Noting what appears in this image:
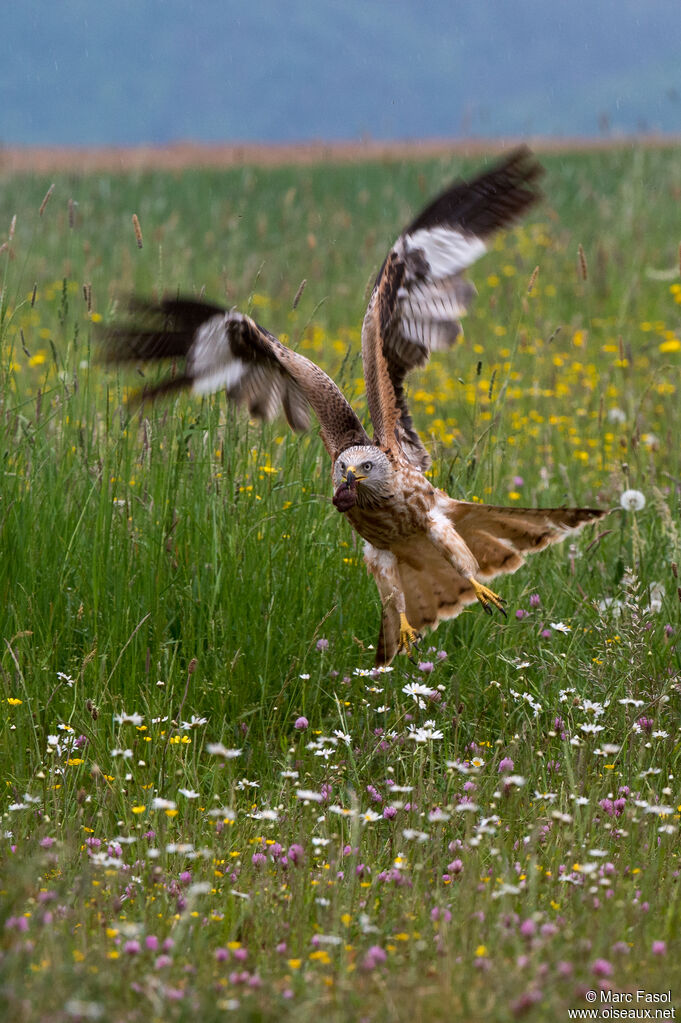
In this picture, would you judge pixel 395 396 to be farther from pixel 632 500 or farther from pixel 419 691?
pixel 419 691

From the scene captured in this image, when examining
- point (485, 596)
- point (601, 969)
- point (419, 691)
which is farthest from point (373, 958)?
point (485, 596)

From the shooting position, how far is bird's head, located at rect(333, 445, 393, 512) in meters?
4.38

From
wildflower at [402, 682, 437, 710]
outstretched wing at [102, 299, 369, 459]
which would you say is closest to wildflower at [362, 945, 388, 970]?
wildflower at [402, 682, 437, 710]

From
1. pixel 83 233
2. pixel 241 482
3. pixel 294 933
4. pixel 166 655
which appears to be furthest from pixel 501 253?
pixel 294 933

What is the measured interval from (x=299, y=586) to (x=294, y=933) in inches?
77.8

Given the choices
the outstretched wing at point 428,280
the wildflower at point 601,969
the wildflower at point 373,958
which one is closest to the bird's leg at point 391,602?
the outstretched wing at point 428,280

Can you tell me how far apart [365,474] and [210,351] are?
2.95ft

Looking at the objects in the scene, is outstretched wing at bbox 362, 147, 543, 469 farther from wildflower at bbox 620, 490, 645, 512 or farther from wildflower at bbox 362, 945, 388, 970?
wildflower at bbox 362, 945, 388, 970

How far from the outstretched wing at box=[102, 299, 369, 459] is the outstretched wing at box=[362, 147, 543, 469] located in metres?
0.17

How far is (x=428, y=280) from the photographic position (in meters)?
4.99

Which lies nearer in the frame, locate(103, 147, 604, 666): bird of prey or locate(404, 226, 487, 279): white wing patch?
locate(103, 147, 604, 666): bird of prey

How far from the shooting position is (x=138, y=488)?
4.98 meters

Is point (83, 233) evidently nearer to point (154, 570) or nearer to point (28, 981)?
point (154, 570)

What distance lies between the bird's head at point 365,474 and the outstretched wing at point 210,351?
19 cm
